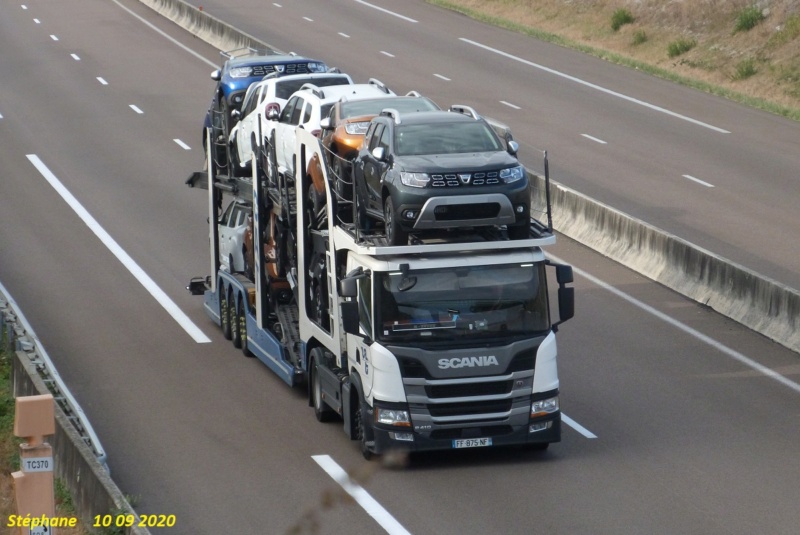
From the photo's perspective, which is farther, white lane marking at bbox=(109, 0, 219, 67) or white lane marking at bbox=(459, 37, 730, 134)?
white lane marking at bbox=(109, 0, 219, 67)

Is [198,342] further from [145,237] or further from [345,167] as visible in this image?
[145,237]

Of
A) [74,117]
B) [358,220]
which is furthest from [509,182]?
[74,117]

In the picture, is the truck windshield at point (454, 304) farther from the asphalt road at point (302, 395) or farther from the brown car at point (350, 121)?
the brown car at point (350, 121)

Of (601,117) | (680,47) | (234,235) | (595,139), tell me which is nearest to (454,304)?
(234,235)

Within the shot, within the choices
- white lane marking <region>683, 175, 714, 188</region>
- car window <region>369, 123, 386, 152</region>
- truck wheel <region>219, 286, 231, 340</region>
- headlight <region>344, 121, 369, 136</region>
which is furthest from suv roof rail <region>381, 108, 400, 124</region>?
white lane marking <region>683, 175, 714, 188</region>

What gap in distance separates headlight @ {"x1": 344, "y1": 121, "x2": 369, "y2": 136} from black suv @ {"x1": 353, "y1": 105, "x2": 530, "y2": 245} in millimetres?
1394

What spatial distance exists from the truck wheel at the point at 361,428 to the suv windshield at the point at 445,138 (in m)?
2.81

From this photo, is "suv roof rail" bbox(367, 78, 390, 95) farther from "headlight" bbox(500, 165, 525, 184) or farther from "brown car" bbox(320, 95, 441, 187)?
"headlight" bbox(500, 165, 525, 184)

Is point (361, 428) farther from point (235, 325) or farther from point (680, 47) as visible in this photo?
point (680, 47)

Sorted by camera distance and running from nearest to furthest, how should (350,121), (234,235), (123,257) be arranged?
(350,121)
(234,235)
(123,257)

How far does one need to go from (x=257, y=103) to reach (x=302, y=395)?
22.6 feet

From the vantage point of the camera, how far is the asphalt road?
13172 millimetres

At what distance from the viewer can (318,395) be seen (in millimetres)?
16172

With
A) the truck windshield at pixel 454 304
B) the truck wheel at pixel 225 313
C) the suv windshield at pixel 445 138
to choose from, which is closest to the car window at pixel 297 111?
the truck wheel at pixel 225 313
